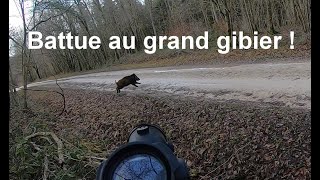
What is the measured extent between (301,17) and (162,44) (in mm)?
467

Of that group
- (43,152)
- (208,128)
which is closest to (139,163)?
(208,128)

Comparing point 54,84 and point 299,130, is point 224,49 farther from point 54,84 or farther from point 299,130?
point 54,84

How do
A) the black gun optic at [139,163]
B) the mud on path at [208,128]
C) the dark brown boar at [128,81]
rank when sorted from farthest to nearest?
the dark brown boar at [128,81] → the mud on path at [208,128] → the black gun optic at [139,163]

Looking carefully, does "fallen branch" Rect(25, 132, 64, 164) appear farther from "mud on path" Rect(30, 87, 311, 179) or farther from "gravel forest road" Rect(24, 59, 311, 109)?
"gravel forest road" Rect(24, 59, 311, 109)

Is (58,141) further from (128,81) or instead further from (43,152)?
(128,81)

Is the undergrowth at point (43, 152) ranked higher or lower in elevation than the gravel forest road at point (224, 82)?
lower

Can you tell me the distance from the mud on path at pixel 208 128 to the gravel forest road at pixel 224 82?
2 centimetres

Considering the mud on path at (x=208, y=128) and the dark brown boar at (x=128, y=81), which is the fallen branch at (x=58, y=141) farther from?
the dark brown boar at (x=128, y=81)

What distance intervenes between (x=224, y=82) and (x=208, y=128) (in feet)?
A: 0.60

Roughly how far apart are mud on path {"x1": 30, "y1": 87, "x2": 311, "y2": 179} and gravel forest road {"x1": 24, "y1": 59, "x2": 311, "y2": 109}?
25mm

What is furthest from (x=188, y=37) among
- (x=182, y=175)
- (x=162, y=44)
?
(x=182, y=175)

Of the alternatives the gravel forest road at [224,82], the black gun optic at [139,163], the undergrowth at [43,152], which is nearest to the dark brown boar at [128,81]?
the gravel forest road at [224,82]

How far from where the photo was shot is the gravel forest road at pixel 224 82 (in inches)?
49.5

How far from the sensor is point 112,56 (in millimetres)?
1377
